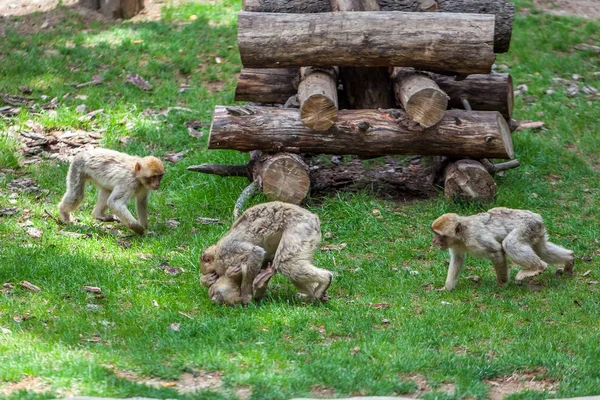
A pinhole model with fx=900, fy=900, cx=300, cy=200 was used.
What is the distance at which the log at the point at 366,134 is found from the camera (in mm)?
10992

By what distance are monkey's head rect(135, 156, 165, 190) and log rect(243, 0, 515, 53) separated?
3.13 m

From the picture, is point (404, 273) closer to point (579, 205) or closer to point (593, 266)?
point (593, 266)

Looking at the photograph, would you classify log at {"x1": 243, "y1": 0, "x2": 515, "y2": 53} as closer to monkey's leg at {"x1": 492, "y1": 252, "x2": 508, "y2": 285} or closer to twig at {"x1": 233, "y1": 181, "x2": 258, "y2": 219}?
twig at {"x1": 233, "y1": 181, "x2": 258, "y2": 219}

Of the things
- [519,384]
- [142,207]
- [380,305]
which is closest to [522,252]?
[380,305]

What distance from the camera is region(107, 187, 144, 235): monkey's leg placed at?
10219 mm

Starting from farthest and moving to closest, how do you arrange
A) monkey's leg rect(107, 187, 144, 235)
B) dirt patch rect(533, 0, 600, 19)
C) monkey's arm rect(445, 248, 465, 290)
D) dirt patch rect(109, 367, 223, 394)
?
dirt patch rect(533, 0, 600, 19), monkey's leg rect(107, 187, 144, 235), monkey's arm rect(445, 248, 465, 290), dirt patch rect(109, 367, 223, 394)

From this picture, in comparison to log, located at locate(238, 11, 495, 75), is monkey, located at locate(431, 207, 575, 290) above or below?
below

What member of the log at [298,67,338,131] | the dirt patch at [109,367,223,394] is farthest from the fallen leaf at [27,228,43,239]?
the dirt patch at [109,367,223,394]

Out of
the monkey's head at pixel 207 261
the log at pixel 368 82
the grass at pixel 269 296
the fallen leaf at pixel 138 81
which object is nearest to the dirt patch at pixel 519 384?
the grass at pixel 269 296

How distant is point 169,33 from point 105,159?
6.64 m

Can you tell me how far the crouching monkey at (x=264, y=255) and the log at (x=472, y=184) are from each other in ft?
10.3

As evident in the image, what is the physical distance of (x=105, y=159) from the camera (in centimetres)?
1045

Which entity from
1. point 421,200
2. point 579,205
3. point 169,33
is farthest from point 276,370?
point 169,33

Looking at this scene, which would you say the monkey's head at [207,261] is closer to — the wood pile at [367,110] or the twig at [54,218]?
the wood pile at [367,110]
